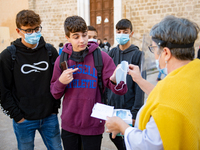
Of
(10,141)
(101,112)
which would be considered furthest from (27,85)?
(10,141)

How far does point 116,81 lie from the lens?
1.66 m

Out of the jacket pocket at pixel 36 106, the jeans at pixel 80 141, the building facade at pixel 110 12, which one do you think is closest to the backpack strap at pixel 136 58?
the jeans at pixel 80 141

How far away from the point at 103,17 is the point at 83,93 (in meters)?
11.2

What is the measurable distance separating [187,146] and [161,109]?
28 cm

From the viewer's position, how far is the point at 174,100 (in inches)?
37.7

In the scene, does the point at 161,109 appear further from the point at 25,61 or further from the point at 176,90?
the point at 25,61

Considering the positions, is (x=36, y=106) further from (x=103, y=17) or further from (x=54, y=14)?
(x=54, y=14)

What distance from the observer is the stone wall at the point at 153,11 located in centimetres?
892

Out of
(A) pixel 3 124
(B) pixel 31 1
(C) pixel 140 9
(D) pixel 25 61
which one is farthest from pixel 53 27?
(D) pixel 25 61

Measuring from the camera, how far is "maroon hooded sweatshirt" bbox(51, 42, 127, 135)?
1720mm

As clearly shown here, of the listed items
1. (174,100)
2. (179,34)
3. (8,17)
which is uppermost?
(8,17)

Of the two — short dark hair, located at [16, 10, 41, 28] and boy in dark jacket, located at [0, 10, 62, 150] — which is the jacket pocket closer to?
boy in dark jacket, located at [0, 10, 62, 150]

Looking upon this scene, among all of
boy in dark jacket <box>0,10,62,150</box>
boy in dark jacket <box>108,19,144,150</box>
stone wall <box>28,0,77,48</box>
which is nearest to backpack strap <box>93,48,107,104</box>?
boy in dark jacket <box>108,19,144,150</box>

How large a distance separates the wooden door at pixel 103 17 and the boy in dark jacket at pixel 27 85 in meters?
10.3
